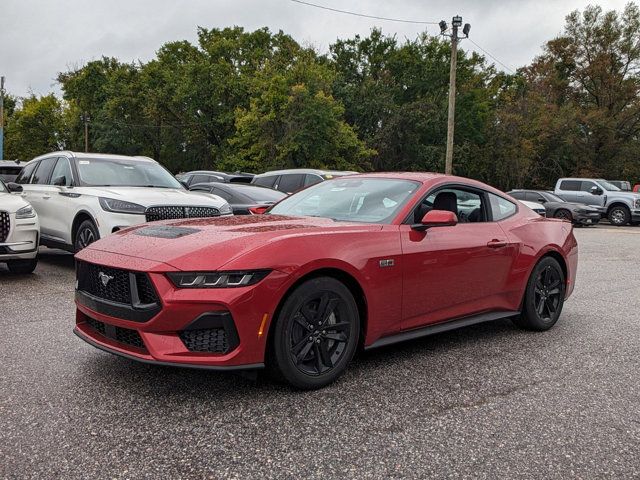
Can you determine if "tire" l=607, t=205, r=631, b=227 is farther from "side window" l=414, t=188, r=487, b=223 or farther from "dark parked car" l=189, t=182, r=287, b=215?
"side window" l=414, t=188, r=487, b=223

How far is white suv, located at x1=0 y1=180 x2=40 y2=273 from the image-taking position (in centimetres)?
723

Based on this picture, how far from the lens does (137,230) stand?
413cm

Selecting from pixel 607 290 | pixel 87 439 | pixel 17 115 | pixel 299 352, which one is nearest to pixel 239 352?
pixel 299 352

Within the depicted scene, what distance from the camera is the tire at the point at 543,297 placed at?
526cm

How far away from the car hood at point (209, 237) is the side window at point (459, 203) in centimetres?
79

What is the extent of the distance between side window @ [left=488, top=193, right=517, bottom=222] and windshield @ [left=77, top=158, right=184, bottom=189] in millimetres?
5330

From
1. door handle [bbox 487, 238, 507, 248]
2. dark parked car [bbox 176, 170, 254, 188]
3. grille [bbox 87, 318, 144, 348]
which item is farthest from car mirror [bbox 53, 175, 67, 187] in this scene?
dark parked car [bbox 176, 170, 254, 188]

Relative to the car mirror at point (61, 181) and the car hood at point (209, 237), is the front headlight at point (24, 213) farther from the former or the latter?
the car hood at point (209, 237)

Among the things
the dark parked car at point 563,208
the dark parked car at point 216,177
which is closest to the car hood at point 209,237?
the dark parked car at point 216,177

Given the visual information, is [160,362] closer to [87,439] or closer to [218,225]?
[87,439]

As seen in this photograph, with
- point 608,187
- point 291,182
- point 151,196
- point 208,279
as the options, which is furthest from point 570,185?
point 208,279

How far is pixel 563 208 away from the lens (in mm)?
22125

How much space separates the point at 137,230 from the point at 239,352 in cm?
137

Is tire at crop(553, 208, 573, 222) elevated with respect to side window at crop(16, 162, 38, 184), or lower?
lower
